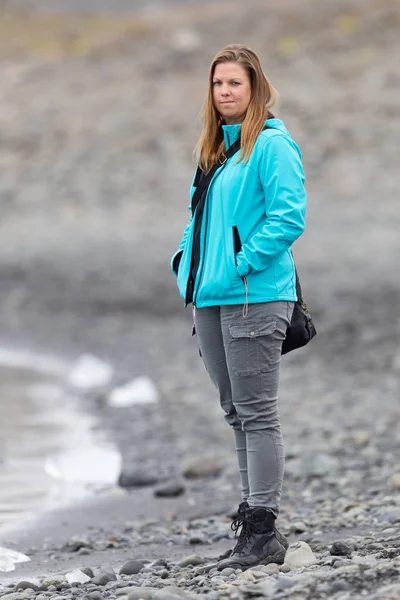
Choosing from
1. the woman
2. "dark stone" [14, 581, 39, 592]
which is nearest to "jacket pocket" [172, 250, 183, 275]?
the woman

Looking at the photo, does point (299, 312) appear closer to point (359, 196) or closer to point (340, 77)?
point (359, 196)

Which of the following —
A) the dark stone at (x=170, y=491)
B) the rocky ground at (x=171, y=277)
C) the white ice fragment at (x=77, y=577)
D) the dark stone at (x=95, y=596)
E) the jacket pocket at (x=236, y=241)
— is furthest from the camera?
the dark stone at (x=170, y=491)

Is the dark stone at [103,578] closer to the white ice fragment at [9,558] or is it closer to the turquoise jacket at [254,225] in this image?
the white ice fragment at [9,558]

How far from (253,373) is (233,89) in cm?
112

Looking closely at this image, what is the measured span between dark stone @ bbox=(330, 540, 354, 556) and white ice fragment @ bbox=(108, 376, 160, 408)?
687 cm

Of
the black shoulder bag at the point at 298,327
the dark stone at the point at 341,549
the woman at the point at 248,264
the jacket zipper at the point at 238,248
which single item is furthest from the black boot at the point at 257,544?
the jacket zipper at the point at 238,248

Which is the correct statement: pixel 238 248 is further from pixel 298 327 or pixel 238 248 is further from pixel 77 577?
pixel 77 577

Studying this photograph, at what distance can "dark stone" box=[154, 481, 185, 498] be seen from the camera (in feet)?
22.9

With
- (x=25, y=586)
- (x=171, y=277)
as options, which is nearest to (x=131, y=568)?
(x=25, y=586)

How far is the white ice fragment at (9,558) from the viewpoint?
4.95 m

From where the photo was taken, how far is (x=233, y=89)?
4.27 meters

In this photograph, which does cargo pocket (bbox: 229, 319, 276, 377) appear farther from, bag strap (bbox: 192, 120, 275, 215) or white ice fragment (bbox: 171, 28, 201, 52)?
white ice fragment (bbox: 171, 28, 201, 52)

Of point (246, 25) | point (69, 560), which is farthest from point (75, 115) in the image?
point (69, 560)

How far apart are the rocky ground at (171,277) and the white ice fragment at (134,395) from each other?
151mm
